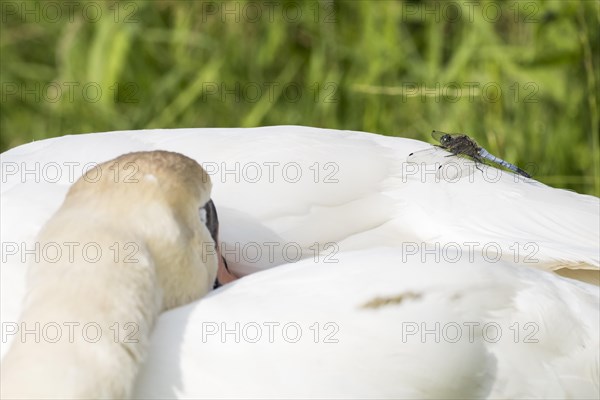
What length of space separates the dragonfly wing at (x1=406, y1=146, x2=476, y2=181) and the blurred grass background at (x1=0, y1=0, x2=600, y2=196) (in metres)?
0.75

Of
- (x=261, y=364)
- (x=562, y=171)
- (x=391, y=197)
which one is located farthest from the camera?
(x=562, y=171)

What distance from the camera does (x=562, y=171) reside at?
11.3 ft

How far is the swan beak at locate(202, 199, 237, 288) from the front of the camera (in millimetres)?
2055

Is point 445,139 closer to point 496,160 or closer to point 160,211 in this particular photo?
point 496,160

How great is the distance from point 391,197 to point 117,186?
607 millimetres

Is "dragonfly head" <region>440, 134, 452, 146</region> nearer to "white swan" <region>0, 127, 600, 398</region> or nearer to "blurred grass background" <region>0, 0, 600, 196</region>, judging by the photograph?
"white swan" <region>0, 127, 600, 398</region>

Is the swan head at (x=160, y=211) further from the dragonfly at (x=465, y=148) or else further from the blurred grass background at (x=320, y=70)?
the blurred grass background at (x=320, y=70)

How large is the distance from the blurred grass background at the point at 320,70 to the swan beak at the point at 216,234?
3.85 feet

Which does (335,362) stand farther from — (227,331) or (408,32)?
(408,32)

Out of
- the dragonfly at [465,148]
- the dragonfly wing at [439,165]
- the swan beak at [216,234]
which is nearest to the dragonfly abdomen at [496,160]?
the dragonfly at [465,148]

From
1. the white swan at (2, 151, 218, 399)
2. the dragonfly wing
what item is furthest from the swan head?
the dragonfly wing

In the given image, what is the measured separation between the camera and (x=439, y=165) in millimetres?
2443

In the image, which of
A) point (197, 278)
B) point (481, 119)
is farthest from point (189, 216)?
point (481, 119)

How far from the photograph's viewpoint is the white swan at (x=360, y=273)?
6.20 ft
